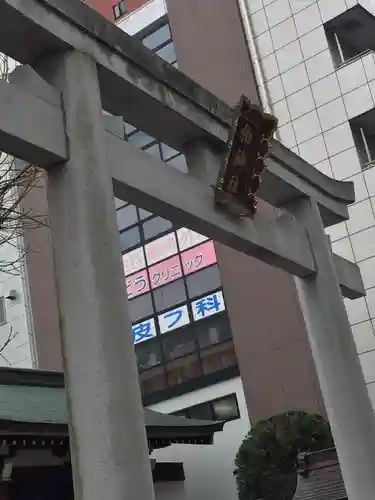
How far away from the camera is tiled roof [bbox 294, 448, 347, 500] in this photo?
8563mm

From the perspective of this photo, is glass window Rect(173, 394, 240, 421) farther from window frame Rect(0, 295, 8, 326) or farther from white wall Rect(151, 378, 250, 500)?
window frame Rect(0, 295, 8, 326)

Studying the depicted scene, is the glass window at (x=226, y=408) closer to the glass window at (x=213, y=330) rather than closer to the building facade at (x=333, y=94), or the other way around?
the glass window at (x=213, y=330)

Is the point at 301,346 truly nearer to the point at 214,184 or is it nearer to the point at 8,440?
the point at 8,440

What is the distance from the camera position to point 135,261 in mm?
16297

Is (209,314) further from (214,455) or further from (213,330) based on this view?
(214,455)

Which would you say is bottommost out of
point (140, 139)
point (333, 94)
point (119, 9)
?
point (333, 94)

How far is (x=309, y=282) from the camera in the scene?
20.7 ft

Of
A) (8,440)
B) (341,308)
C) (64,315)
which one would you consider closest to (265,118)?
(341,308)

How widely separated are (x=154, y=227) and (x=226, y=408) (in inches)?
187

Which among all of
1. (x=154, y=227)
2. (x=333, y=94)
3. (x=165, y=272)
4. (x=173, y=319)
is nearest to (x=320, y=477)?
(x=173, y=319)

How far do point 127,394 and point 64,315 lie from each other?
55 centimetres

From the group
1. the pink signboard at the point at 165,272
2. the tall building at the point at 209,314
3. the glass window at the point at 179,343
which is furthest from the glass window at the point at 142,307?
the glass window at the point at 179,343

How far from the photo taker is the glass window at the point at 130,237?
1647cm

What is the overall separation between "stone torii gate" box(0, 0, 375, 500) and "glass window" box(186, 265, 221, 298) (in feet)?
30.1
